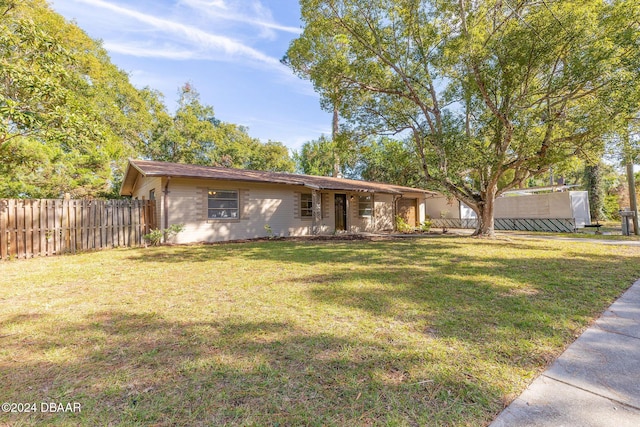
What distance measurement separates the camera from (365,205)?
53.9 ft

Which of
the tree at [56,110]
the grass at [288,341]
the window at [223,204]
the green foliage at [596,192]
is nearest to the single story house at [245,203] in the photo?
the window at [223,204]

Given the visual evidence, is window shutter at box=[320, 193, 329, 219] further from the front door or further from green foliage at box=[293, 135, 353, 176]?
green foliage at box=[293, 135, 353, 176]

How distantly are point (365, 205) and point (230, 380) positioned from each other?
48.6 feet

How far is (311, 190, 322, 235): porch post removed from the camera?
13.2 meters

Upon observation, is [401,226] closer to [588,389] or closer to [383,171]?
[383,171]

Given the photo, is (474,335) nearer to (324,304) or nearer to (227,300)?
(324,304)

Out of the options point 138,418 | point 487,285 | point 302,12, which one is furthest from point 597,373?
point 302,12

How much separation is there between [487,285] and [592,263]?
378 centimetres

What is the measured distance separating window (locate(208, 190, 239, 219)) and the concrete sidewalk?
11285 mm

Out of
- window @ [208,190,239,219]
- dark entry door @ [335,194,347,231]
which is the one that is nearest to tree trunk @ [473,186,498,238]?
dark entry door @ [335,194,347,231]

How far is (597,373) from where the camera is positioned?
7.16 feet

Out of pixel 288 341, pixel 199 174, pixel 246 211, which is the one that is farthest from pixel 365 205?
pixel 288 341

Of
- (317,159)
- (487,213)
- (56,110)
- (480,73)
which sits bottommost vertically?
(487,213)

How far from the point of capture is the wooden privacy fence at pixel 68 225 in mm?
7668
